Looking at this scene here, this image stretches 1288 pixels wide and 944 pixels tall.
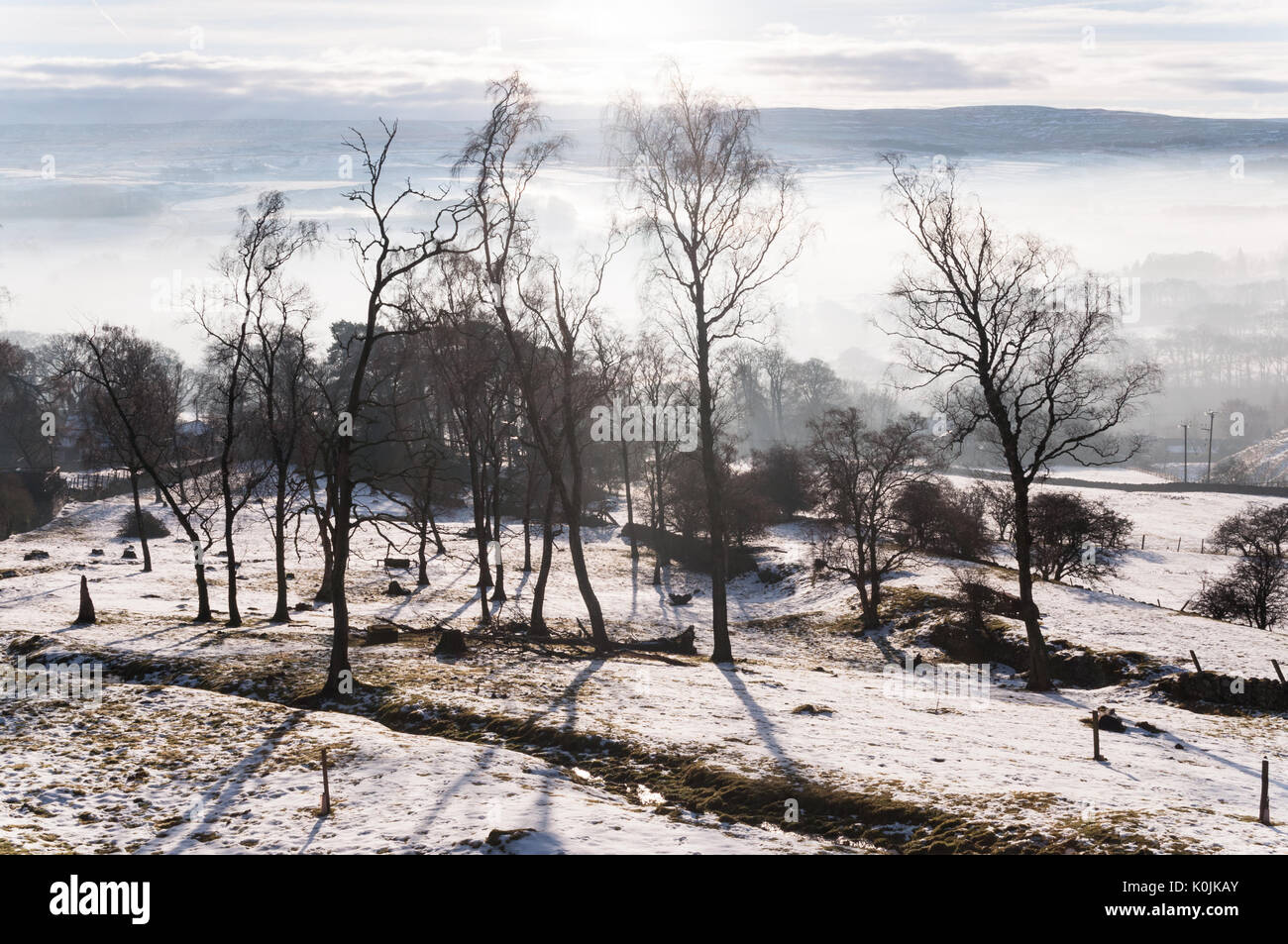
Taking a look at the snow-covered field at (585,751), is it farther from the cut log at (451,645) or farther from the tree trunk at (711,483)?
the tree trunk at (711,483)

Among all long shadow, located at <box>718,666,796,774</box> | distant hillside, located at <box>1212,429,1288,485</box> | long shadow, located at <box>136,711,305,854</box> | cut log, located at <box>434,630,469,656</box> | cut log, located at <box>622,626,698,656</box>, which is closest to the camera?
long shadow, located at <box>136,711,305,854</box>

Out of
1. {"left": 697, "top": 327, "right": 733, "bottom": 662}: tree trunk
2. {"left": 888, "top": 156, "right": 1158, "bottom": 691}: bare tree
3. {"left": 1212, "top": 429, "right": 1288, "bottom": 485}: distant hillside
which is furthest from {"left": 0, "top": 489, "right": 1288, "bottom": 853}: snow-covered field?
{"left": 1212, "top": 429, "right": 1288, "bottom": 485}: distant hillside

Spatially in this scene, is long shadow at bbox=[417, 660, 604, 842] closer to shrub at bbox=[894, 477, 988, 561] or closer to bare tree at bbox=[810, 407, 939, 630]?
bare tree at bbox=[810, 407, 939, 630]

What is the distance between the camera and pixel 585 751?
1633cm

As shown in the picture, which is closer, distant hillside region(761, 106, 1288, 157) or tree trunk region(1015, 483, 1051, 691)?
tree trunk region(1015, 483, 1051, 691)

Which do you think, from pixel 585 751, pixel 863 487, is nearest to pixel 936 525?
pixel 863 487

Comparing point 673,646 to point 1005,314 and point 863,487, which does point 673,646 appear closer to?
point 1005,314

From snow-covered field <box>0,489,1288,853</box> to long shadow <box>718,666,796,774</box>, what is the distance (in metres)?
0.08

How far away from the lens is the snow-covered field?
1210 cm

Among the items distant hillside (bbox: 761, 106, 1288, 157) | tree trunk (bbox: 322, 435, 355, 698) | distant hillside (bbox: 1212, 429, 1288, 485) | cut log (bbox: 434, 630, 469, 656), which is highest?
distant hillside (bbox: 761, 106, 1288, 157)

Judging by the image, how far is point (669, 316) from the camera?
25.7 metres

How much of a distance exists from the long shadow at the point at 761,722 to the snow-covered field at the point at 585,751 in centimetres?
8
